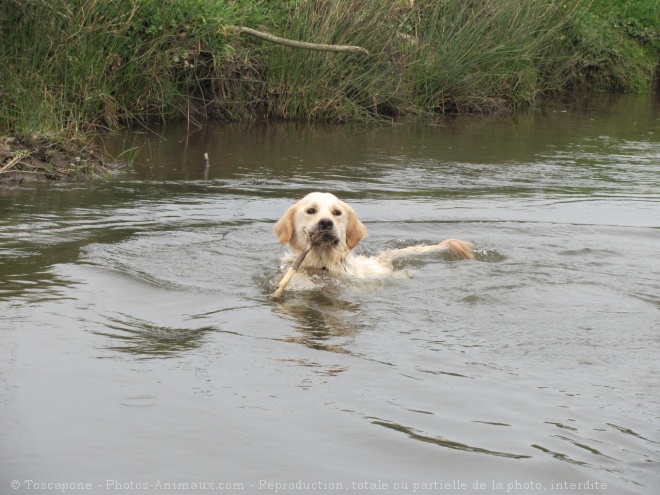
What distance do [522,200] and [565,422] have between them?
19.1 ft

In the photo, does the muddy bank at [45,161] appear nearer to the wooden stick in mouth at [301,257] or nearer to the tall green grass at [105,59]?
the tall green grass at [105,59]

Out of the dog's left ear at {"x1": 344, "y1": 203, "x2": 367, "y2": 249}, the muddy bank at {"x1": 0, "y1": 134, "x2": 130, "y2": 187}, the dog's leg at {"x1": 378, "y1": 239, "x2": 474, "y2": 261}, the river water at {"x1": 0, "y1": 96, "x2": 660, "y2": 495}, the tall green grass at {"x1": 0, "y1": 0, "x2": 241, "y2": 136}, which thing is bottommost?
the river water at {"x1": 0, "y1": 96, "x2": 660, "y2": 495}

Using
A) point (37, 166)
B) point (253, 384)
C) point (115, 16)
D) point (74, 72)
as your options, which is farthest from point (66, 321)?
point (115, 16)

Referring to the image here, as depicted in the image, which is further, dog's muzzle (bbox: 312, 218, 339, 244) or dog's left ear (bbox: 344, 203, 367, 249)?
dog's left ear (bbox: 344, 203, 367, 249)

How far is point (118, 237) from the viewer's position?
7.68 m

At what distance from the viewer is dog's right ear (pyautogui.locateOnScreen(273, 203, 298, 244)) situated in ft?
23.1

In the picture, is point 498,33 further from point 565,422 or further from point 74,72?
point 565,422

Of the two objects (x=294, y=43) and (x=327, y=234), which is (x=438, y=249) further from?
(x=294, y=43)

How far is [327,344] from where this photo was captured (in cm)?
536

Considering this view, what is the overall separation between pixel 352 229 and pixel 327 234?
1.06 feet

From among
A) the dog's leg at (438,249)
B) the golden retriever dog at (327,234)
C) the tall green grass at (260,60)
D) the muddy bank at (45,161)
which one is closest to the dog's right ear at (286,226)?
the golden retriever dog at (327,234)

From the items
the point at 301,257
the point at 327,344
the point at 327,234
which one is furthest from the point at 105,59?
the point at 327,344

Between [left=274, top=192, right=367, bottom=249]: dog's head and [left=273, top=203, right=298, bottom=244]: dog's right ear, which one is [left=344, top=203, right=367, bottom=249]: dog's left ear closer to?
[left=274, top=192, right=367, bottom=249]: dog's head

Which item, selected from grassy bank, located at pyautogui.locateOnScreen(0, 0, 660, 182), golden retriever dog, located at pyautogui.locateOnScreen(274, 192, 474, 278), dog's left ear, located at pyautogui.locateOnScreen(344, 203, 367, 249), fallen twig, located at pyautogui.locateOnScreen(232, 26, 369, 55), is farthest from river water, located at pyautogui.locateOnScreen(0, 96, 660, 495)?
fallen twig, located at pyautogui.locateOnScreen(232, 26, 369, 55)
